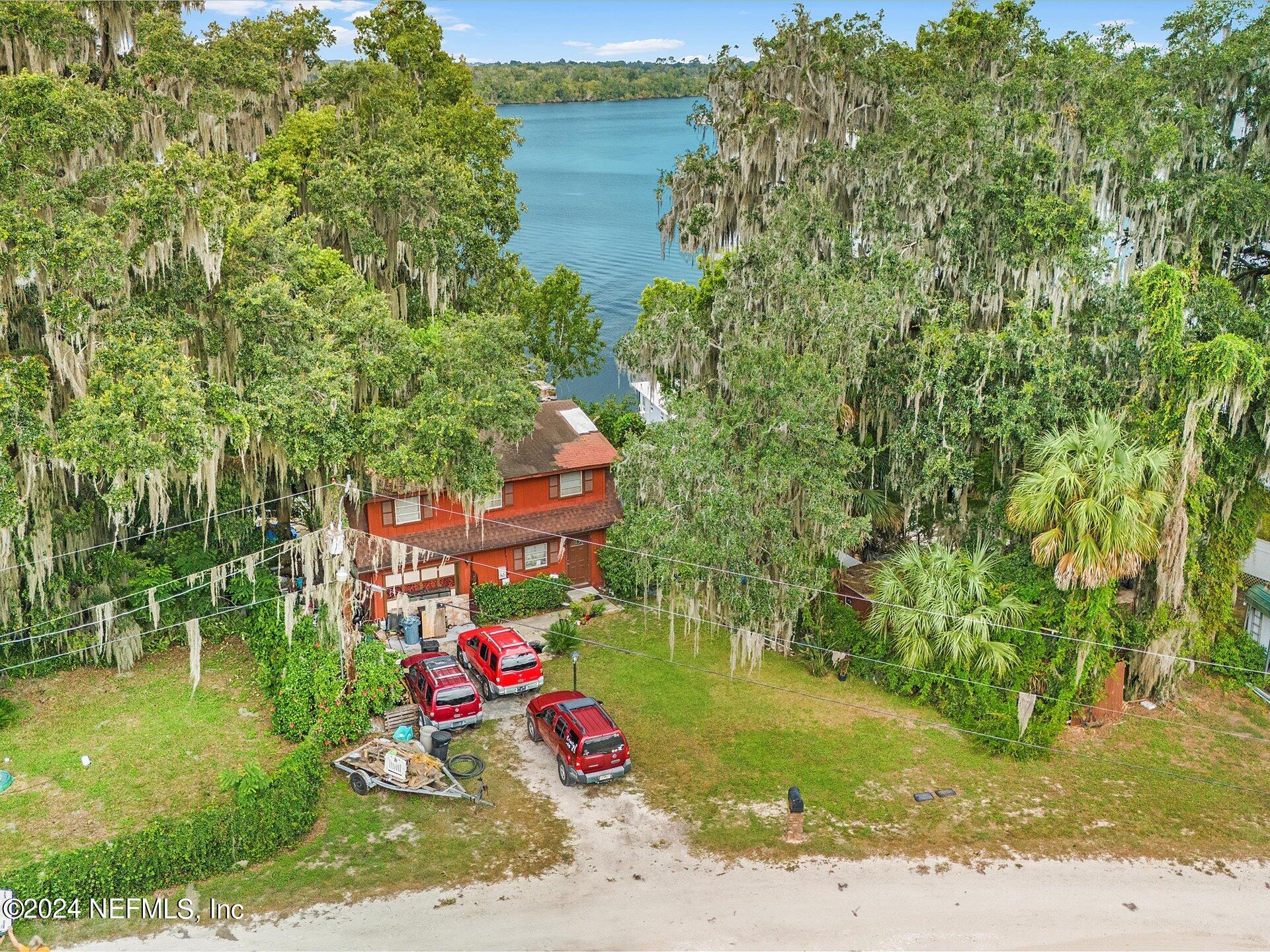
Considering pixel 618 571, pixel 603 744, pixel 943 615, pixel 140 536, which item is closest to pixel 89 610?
pixel 140 536

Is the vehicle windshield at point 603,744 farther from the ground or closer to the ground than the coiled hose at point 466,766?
farther from the ground

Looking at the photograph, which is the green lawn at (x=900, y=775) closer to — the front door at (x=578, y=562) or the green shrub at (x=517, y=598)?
the green shrub at (x=517, y=598)

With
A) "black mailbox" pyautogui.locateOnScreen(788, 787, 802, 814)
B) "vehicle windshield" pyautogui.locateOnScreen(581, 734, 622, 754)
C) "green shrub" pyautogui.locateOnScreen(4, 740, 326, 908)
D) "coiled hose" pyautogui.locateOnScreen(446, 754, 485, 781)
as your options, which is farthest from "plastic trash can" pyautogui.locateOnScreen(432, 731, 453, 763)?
"black mailbox" pyautogui.locateOnScreen(788, 787, 802, 814)

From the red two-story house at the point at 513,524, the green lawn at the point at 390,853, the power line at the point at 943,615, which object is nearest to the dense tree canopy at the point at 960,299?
the power line at the point at 943,615

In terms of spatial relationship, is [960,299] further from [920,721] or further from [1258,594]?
[920,721]

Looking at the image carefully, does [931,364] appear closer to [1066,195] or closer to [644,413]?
[1066,195]

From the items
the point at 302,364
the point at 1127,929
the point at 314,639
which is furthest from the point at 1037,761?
the point at 302,364

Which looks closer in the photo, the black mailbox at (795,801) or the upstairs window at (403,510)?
the black mailbox at (795,801)

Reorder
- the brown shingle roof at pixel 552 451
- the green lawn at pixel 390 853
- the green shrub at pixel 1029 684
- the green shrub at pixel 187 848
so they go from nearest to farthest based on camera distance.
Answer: the green shrub at pixel 187 848, the green lawn at pixel 390 853, the green shrub at pixel 1029 684, the brown shingle roof at pixel 552 451
